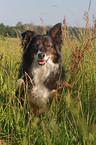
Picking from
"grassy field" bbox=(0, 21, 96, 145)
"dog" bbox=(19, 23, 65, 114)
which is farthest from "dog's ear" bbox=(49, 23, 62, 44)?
"grassy field" bbox=(0, 21, 96, 145)

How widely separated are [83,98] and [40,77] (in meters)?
0.87

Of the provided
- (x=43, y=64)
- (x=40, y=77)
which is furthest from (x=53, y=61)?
(x=40, y=77)

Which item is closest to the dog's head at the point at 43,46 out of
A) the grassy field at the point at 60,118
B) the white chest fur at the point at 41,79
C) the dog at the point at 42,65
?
the dog at the point at 42,65

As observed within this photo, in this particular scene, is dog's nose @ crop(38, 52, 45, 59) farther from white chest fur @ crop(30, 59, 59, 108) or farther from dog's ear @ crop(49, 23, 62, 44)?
dog's ear @ crop(49, 23, 62, 44)

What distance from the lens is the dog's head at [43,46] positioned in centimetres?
269

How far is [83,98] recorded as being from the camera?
208 centimetres

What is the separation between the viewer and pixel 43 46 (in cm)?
276

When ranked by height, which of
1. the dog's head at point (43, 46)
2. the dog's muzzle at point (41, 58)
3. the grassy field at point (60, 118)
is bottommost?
the grassy field at point (60, 118)

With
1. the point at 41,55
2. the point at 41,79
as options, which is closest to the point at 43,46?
the point at 41,55

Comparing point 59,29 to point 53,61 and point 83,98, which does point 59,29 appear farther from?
point 83,98

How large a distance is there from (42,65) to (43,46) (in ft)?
1.21

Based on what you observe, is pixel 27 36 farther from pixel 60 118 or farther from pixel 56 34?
pixel 60 118

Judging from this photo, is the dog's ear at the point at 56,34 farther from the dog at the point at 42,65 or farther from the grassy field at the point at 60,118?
the grassy field at the point at 60,118

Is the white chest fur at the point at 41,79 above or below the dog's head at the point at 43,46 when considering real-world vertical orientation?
below
